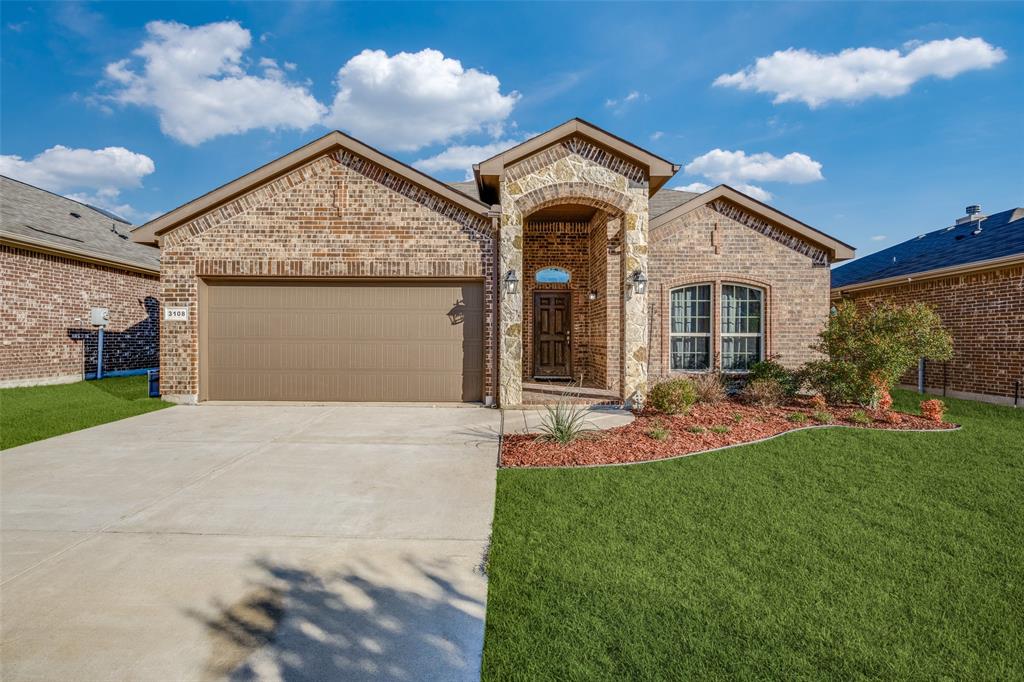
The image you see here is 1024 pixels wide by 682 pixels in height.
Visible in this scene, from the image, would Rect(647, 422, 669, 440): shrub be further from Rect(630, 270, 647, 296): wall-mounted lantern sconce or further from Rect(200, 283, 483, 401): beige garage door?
Rect(200, 283, 483, 401): beige garage door

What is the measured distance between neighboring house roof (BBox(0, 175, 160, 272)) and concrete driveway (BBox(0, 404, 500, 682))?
776 cm

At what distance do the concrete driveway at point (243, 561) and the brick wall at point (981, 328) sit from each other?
37.0 feet

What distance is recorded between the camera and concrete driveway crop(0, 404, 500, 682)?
2.39 meters

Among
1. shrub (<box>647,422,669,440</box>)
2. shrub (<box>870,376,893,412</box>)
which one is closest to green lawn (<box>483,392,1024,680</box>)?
shrub (<box>647,422,669,440</box>)

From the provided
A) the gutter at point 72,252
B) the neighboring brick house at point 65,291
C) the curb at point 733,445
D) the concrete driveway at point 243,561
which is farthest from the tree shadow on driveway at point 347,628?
the neighboring brick house at point 65,291

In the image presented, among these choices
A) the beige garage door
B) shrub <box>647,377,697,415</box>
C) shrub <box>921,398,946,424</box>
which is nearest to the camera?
shrub <box>921,398,946,424</box>

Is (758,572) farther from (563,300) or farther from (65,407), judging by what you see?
(65,407)

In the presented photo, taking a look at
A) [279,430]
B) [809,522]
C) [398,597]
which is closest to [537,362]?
[279,430]

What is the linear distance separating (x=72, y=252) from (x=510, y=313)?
1085 cm

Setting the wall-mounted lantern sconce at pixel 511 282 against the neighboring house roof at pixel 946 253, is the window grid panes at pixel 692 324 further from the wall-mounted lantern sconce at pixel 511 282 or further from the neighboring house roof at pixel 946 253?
the neighboring house roof at pixel 946 253

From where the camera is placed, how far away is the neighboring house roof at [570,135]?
28.9 feet

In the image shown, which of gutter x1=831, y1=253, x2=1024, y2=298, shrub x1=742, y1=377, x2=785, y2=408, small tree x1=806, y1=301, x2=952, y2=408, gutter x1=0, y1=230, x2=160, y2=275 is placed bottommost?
shrub x1=742, y1=377, x2=785, y2=408

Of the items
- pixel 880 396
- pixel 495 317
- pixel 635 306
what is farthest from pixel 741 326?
pixel 495 317

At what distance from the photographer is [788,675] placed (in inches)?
88.0
